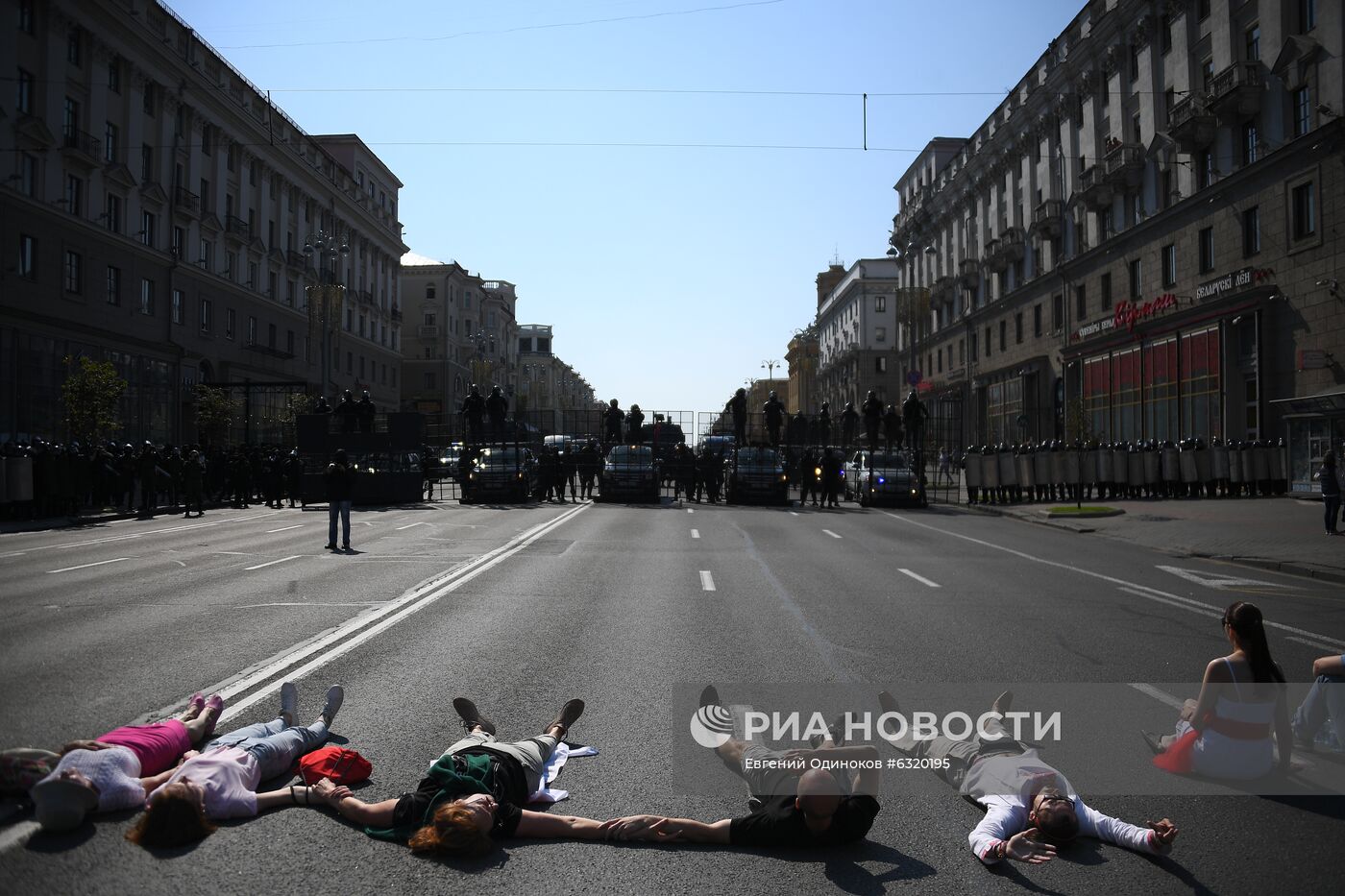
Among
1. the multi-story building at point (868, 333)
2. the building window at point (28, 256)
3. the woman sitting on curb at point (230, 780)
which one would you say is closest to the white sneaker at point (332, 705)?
the woman sitting on curb at point (230, 780)

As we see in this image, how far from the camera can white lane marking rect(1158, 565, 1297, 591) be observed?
14344 mm

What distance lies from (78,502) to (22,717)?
2505 centimetres

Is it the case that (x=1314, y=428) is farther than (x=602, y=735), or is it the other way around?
(x=1314, y=428)

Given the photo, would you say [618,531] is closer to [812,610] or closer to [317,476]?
[812,610]

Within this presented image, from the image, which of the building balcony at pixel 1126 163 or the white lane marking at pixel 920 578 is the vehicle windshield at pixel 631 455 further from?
the building balcony at pixel 1126 163

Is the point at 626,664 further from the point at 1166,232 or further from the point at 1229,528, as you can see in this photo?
the point at 1166,232

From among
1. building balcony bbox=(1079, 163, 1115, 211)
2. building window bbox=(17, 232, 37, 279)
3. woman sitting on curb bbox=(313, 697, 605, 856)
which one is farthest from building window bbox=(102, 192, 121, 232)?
building balcony bbox=(1079, 163, 1115, 211)

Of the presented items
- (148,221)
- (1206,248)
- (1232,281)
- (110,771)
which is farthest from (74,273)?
(1206,248)

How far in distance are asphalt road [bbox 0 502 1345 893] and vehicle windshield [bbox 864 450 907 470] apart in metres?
16.8

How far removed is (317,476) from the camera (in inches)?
1387

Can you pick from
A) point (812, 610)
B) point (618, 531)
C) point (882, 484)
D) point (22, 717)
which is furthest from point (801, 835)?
point (882, 484)

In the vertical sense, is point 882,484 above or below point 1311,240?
below

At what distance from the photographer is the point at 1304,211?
1222 inches

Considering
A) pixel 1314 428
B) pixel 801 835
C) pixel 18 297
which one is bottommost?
pixel 801 835
